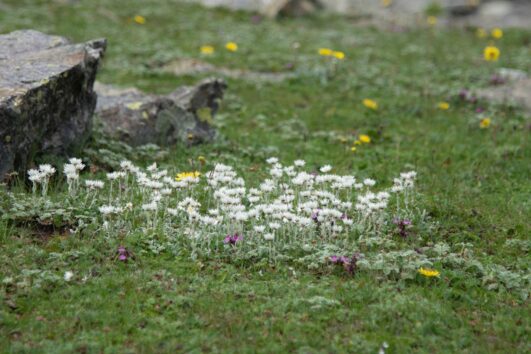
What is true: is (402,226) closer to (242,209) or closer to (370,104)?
(242,209)

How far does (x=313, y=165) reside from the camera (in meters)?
11.7

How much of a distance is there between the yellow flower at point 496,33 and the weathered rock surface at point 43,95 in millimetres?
15347

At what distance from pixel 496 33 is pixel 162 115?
A: 47.8 ft

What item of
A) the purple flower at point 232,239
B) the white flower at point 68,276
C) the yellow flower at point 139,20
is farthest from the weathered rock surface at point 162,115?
the yellow flower at point 139,20

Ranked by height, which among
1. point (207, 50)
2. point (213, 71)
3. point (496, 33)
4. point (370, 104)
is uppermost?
point (496, 33)

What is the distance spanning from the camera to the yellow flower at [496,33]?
22.8 m

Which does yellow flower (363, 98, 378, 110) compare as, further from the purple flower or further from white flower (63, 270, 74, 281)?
white flower (63, 270, 74, 281)

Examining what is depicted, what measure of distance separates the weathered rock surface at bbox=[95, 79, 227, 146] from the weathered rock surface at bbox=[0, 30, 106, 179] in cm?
101

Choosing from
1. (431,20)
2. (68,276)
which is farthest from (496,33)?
(68,276)

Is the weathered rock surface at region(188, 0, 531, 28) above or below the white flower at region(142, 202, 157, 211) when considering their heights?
above

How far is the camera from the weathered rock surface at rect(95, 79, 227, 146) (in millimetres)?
11805

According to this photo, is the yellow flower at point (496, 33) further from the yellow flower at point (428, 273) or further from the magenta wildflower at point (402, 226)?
the yellow flower at point (428, 273)

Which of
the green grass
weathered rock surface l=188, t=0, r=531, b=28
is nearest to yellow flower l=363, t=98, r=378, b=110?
the green grass

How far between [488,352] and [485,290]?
1.29 metres
